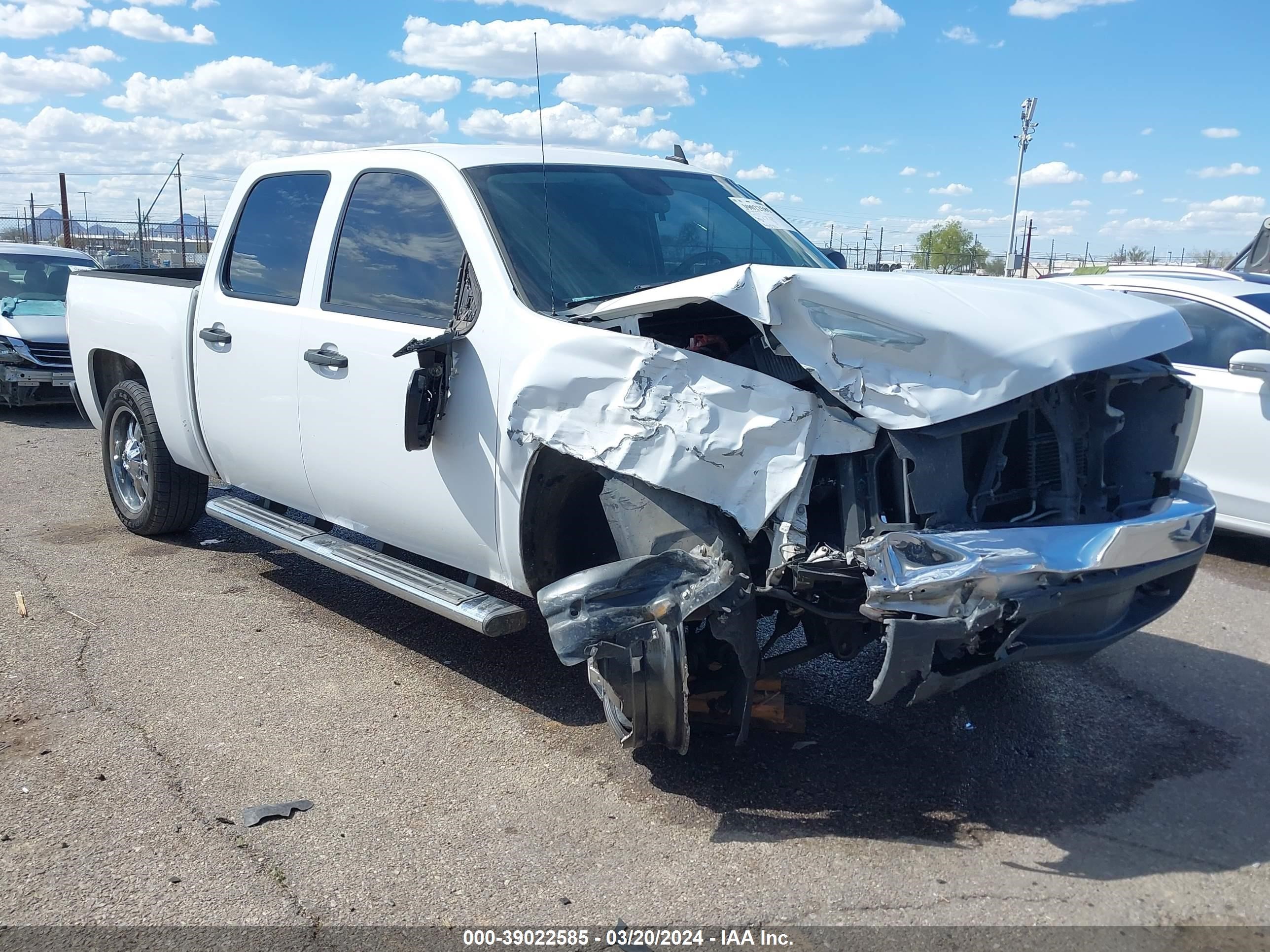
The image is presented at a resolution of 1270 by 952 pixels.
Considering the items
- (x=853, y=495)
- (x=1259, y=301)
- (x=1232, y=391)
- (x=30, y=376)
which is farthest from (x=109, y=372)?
(x=1259, y=301)

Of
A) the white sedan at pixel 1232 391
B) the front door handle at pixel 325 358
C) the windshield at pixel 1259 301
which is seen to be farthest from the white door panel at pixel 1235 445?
the front door handle at pixel 325 358

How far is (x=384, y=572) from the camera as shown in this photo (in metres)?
4.38

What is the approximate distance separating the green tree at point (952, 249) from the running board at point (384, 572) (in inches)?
1478

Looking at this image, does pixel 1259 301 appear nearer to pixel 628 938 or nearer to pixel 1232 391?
pixel 1232 391

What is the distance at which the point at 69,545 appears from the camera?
656 centimetres

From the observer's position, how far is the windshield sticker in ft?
16.4

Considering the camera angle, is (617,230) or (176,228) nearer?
(617,230)

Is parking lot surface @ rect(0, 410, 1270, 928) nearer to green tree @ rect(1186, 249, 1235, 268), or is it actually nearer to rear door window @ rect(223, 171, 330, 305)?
rear door window @ rect(223, 171, 330, 305)

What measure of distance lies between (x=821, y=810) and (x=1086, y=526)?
1236mm

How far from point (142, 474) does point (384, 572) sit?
9.49ft

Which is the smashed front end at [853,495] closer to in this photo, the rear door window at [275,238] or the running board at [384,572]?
the running board at [384,572]

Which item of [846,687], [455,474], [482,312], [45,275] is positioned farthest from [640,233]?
[45,275]

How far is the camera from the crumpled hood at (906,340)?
9.95 ft

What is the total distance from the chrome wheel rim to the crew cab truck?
1.78 metres
